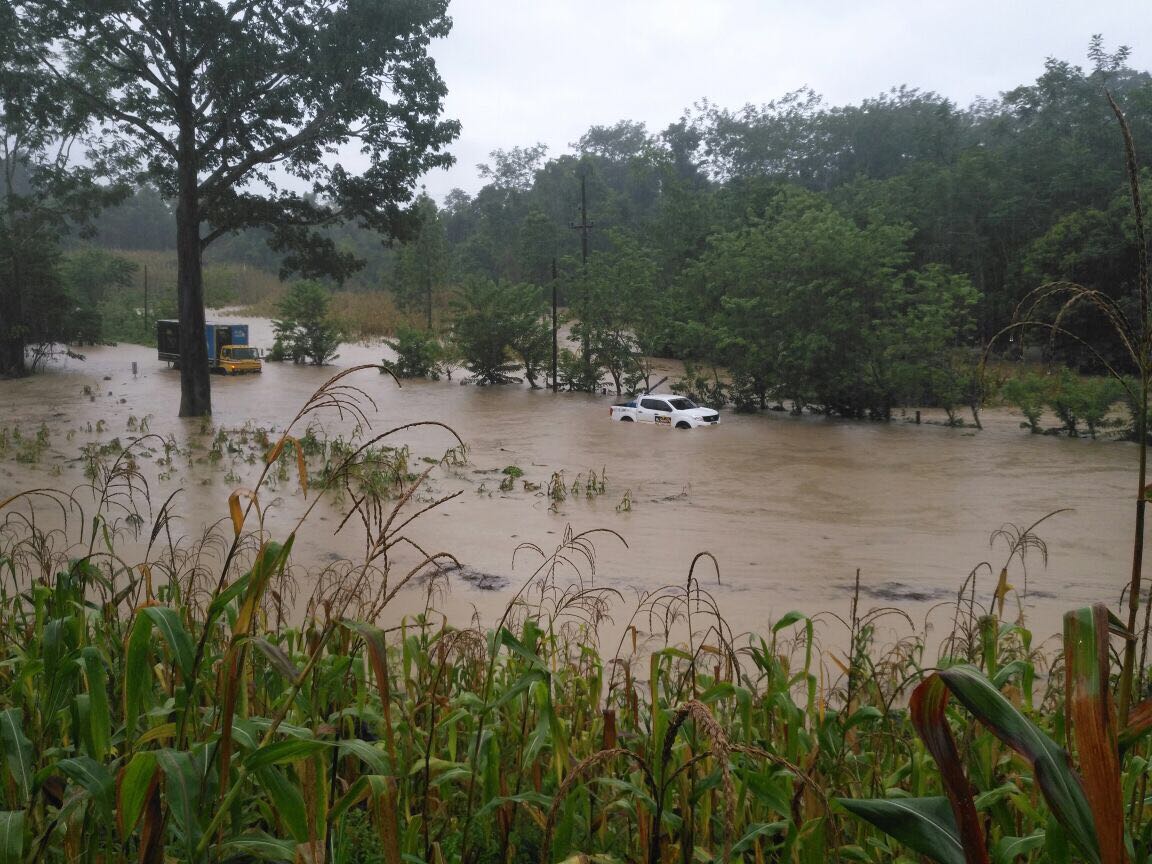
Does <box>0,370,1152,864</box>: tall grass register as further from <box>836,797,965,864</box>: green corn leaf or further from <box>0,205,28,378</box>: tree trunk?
<box>0,205,28,378</box>: tree trunk

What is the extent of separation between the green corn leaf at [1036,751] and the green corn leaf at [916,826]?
22 centimetres

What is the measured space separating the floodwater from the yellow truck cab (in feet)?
21.2

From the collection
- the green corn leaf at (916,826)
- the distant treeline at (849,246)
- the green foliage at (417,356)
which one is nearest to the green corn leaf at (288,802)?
the green corn leaf at (916,826)

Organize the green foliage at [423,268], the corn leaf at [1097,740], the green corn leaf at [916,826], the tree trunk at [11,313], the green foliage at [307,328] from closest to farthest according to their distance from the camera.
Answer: the corn leaf at [1097,740]
the green corn leaf at [916,826]
the tree trunk at [11,313]
the green foliage at [307,328]
the green foliage at [423,268]

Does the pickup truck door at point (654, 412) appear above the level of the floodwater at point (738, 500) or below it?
above

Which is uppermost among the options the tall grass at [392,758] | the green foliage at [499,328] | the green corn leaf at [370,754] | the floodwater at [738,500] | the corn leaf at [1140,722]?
the green foliage at [499,328]

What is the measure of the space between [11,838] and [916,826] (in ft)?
5.25

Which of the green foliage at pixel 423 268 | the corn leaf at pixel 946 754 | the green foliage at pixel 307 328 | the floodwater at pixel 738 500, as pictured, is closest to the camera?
the corn leaf at pixel 946 754

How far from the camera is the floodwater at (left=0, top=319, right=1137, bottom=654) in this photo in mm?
10188

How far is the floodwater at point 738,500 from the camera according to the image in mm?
10188

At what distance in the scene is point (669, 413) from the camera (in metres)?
23.4

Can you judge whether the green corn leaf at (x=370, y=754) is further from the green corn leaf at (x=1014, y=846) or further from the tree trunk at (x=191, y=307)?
the tree trunk at (x=191, y=307)

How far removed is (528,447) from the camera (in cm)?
2038

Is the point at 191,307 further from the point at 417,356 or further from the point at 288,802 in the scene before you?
the point at 288,802
